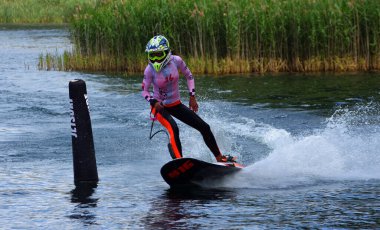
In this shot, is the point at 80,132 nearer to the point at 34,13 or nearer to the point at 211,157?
the point at 211,157

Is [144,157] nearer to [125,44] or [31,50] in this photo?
[125,44]

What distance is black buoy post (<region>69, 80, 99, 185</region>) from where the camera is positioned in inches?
478

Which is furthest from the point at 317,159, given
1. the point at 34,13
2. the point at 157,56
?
the point at 34,13

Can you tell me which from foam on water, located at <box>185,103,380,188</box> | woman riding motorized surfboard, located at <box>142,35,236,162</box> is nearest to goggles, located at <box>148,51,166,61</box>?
woman riding motorized surfboard, located at <box>142,35,236,162</box>

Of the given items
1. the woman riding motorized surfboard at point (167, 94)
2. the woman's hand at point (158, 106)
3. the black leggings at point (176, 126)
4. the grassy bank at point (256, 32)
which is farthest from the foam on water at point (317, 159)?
the grassy bank at point (256, 32)

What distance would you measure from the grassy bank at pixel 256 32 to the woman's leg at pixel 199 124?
13781 millimetres

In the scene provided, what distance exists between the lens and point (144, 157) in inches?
595

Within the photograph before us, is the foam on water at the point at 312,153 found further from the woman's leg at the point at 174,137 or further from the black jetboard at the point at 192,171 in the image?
the woman's leg at the point at 174,137

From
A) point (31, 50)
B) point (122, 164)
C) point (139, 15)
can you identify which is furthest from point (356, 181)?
point (31, 50)

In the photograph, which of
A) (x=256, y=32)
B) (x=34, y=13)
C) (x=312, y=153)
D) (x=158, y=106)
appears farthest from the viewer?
(x=34, y=13)

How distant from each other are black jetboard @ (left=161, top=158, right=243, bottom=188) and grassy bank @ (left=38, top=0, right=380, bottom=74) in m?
14.3

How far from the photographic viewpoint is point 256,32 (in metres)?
26.4

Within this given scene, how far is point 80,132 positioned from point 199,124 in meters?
1.66

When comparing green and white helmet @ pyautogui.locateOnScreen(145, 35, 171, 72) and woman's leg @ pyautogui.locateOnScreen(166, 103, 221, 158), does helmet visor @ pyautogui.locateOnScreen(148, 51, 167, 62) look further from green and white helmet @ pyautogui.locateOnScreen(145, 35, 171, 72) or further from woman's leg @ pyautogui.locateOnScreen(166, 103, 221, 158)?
woman's leg @ pyautogui.locateOnScreen(166, 103, 221, 158)
